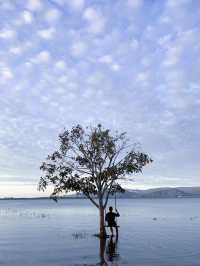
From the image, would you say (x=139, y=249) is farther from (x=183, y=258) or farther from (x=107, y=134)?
(x=107, y=134)

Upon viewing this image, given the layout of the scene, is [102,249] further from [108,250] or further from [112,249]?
[112,249]

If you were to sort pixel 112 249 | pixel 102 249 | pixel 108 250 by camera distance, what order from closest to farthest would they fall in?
pixel 108 250, pixel 102 249, pixel 112 249

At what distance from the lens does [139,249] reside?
29297mm

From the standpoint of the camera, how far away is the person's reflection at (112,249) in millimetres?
25484

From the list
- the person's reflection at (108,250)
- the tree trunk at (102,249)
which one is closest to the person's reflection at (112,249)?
the person's reflection at (108,250)

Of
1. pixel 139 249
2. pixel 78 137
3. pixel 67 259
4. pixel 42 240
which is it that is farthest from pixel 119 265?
pixel 78 137

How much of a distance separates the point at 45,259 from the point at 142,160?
15.2m

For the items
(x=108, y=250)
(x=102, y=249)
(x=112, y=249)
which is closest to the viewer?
(x=108, y=250)

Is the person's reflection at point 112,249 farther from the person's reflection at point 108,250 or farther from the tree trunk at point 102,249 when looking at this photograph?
the tree trunk at point 102,249

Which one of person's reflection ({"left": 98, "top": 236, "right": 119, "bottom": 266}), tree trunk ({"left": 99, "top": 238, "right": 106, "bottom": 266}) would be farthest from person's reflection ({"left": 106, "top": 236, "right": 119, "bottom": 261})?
tree trunk ({"left": 99, "top": 238, "right": 106, "bottom": 266})

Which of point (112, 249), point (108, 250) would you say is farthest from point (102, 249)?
point (112, 249)

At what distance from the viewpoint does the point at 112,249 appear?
29328 millimetres

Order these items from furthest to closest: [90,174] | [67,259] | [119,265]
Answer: [90,174] < [67,259] < [119,265]

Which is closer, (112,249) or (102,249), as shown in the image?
(102,249)
